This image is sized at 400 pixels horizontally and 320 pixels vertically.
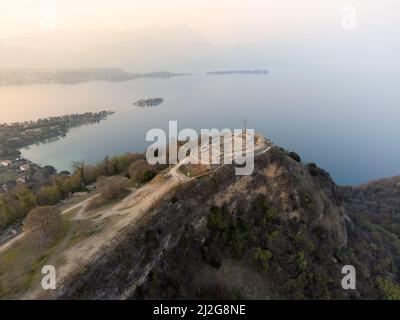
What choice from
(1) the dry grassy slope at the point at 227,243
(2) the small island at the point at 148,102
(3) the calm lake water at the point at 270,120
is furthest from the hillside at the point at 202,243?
(2) the small island at the point at 148,102

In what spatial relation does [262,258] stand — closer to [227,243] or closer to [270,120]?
[227,243]

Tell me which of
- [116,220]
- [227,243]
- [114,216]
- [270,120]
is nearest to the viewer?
[116,220]

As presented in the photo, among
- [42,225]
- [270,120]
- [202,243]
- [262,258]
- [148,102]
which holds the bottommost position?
[262,258]

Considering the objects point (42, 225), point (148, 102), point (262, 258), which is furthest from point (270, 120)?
point (42, 225)

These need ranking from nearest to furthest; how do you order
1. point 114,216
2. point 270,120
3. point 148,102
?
point 114,216, point 270,120, point 148,102

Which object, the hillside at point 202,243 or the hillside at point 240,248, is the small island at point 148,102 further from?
the hillside at point 240,248
